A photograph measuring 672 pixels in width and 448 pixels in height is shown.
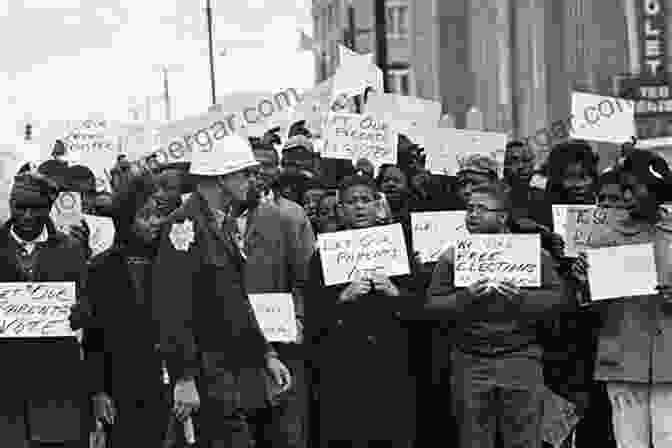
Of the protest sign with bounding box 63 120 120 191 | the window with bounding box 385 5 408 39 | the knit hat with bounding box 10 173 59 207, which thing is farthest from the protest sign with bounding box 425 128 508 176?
the window with bounding box 385 5 408 39

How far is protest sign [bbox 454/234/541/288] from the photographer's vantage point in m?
7.95

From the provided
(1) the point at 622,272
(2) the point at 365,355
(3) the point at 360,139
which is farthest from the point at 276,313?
(3) the point at 360,139

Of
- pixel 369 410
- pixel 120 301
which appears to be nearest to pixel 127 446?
pixel 120 301

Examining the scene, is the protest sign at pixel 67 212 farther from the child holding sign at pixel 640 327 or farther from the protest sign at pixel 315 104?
the protest sign at pixel 315 104

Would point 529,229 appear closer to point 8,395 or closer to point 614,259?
point 614,259

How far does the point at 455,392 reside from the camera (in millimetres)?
8094

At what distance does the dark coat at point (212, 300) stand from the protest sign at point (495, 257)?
4.22ft

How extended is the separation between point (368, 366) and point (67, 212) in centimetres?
340

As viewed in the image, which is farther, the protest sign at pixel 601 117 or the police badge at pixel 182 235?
the protest sign at pixel 601 117

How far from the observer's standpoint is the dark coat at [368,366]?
27.3ft

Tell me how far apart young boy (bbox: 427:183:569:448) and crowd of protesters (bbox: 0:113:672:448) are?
0.01m

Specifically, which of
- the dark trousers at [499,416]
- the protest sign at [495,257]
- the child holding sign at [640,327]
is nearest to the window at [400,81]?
the child holding sign at [640,327]

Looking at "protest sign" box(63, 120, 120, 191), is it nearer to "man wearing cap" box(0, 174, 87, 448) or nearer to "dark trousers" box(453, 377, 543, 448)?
"man wearing cap" box(0, 174, 87, 448)

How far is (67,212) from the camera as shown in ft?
35.1
